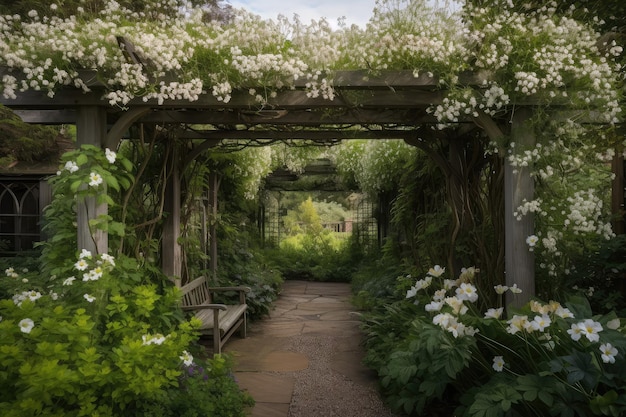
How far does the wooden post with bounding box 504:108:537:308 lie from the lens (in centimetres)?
371

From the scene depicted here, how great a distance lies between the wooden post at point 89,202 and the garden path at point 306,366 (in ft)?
5.04

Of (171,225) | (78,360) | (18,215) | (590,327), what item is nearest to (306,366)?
(171,225)

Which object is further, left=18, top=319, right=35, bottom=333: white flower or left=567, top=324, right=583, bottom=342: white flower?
left=18, top=319, right=35, bottom=333: white flower

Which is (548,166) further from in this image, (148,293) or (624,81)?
(148,293)

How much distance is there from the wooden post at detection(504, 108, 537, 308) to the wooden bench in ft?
8.07

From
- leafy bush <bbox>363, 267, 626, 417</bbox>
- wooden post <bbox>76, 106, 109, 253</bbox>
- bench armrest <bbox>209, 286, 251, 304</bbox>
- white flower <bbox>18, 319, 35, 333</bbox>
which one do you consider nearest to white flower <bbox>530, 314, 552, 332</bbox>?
leafy bush <bbox>363, 267, 626, 417</bbox>

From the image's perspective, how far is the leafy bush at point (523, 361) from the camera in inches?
99.7

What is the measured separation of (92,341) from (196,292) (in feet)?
9.49

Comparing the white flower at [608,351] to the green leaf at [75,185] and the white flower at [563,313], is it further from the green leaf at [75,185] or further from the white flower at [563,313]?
the green leaf at [75,185]

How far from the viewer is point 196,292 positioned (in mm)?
5949

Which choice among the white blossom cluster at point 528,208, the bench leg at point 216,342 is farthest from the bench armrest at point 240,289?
the white blossom cluster at point 528,208

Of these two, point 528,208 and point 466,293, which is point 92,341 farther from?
point 528,208

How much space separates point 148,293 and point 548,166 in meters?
2.69

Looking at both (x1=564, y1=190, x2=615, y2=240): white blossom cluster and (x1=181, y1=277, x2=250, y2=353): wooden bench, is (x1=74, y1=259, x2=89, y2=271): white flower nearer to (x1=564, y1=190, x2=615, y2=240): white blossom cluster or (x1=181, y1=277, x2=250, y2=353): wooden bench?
(x1=181, y1=277, x2=250, y2=353): wooden bench
